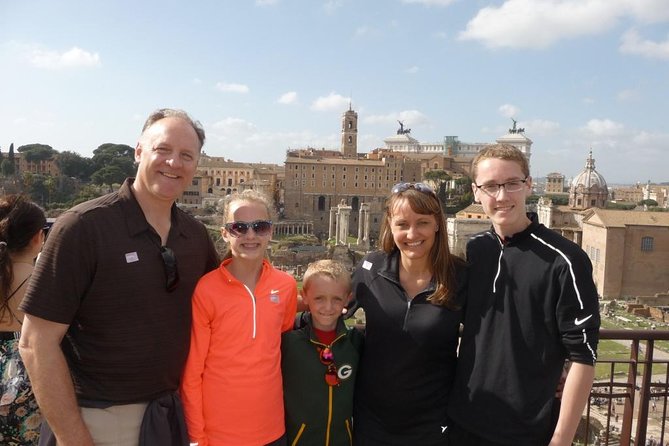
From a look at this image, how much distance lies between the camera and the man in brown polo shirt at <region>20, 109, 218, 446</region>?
178 centimetres

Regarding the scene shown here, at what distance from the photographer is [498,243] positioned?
2.19 m

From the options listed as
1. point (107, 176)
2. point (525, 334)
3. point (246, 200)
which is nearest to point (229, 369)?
point (246, 200)

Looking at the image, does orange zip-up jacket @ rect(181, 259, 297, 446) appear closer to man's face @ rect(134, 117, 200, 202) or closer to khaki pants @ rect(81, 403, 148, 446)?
khaki pants @ rect(81, 403, 148, 446)

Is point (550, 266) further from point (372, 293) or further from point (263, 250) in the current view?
point (263, 250)

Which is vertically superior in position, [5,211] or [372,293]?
[5,211]

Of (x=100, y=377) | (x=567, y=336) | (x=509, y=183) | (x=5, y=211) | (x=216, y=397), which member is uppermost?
(x=509, y=183)

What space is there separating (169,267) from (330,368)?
80 cm

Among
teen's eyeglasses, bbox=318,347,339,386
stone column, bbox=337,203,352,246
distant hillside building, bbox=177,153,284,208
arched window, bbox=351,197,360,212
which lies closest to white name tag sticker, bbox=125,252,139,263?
teen's eyeglasses, bbox=318,347,339,386

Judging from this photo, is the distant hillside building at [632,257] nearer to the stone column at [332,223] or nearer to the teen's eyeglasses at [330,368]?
the stone column at [332,223]

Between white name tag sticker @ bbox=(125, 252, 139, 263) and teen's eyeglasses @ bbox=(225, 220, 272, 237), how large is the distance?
16.8 inches

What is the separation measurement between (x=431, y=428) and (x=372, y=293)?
23.9 inches

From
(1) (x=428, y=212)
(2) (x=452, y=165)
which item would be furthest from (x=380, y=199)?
(1) (x=428, y=212)

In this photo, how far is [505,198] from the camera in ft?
6.97

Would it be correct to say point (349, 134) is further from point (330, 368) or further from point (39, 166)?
point (330, 368)
